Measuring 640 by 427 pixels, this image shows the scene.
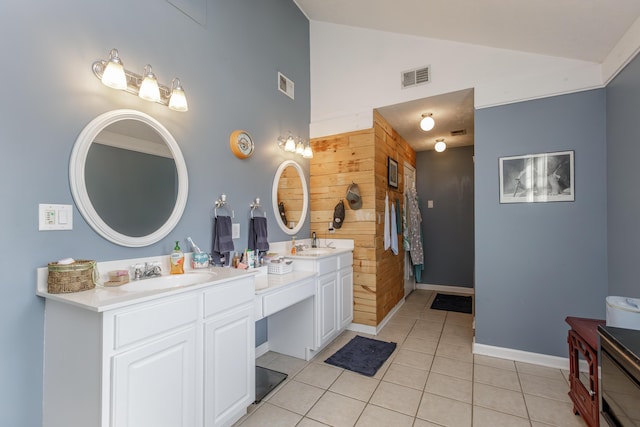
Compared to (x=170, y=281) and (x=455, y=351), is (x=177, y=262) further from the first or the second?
(x=455, y=351)

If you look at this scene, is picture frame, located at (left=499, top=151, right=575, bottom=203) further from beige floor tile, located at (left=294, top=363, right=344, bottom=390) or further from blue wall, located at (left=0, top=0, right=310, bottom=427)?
blue wall, located at (left=0, top=0, right=310, bottom=427)

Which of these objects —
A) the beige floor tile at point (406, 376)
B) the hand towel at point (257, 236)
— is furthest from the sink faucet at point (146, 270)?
the beige floor tile at point (406, 376)

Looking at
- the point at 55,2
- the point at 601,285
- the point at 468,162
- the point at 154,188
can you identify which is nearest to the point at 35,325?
the point at 154,188

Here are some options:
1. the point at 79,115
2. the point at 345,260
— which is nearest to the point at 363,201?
the point at 345,260

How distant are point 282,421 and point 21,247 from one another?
1694 millimetres

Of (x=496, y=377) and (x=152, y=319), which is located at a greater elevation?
(x=152, y=319)

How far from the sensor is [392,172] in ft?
12.2

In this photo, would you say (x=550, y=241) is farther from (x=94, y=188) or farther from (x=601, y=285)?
(x=94, y=188)

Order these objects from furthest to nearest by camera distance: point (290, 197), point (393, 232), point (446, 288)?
point (446, 288) < point (393, 232) < point (290, 197)

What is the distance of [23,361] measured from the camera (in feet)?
4.31

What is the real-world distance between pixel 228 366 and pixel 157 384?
43 cm

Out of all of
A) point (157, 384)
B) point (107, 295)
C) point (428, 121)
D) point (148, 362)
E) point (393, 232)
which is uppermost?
point (428, 121)

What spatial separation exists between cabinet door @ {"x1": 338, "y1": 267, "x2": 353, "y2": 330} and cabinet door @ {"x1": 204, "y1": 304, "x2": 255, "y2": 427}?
4.25 ft

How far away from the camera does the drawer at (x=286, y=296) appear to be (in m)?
2.03
